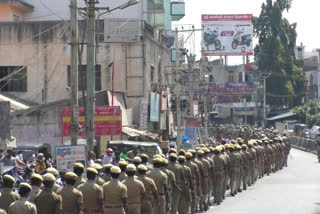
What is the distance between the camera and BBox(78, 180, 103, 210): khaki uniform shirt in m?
12.9

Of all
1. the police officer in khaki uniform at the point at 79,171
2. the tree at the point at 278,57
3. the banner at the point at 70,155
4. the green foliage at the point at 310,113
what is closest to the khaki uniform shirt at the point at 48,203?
the police officer in khaki uniform at the point at 79,171

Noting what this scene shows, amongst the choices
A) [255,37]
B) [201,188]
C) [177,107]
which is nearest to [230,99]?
[255,37]

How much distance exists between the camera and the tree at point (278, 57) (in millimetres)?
86062

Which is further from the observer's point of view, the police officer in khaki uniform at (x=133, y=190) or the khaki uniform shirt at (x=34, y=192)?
the police officer in khaki uniform at (x=133, y=190)

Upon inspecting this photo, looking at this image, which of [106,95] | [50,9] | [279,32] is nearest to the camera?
[106,95]

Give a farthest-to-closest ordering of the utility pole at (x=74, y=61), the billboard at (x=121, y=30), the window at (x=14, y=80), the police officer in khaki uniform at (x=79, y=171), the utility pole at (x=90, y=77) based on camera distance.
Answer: the window at (x=14, y=80)
the billboard at (x=121, y=30)
the utility pole at (x=90, y=77)
the utility pole at (x=74, y=61)
the police officer in khaki uniform at (x=79, y=171)

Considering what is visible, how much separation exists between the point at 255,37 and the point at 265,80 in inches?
236

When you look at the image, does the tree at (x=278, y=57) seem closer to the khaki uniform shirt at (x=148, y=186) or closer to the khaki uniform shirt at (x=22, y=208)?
the khaki uniform shirt at (x=148, y=186)

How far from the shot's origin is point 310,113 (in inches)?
2970

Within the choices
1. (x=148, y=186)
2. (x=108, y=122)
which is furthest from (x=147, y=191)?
(x=108, y=122)

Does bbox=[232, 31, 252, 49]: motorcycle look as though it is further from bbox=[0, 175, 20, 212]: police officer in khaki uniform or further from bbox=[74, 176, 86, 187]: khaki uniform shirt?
bbox=[0, 175, 20, 212]: police officer in khaki uniform

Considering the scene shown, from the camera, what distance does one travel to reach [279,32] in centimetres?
8712

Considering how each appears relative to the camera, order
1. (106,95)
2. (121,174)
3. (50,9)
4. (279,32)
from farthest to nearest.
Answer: (279,32) → (50,9) → (106,95) → (121,174)

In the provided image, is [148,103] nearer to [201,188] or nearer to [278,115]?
[201,188]
